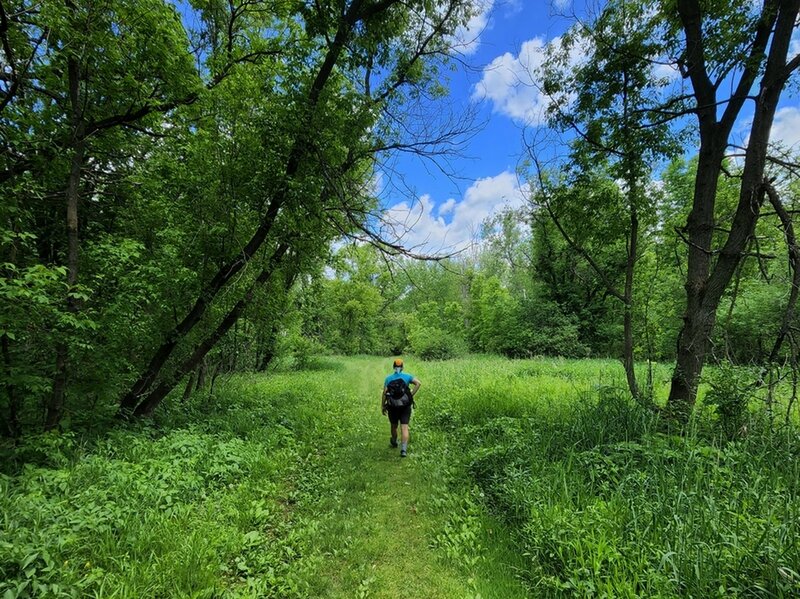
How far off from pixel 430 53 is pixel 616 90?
3.41m

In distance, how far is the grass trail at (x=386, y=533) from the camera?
9.81 ft

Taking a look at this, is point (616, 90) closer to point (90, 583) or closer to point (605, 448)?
point (605, 448)

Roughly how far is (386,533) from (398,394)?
2592 millimetres

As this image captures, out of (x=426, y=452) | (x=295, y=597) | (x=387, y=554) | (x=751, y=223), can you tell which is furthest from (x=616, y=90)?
(x=295, y=597)

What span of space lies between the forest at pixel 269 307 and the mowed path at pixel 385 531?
37mm

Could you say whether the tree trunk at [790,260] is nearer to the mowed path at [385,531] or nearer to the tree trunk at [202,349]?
the mowed path at [385,531]

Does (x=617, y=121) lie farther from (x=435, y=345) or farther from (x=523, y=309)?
(x=435, y=345)

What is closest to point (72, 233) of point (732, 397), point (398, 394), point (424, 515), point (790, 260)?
point (398, 394)

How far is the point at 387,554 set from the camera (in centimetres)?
346

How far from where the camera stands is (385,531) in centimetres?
387

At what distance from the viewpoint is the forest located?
9.61ft

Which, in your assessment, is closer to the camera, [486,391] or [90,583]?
[90,583]

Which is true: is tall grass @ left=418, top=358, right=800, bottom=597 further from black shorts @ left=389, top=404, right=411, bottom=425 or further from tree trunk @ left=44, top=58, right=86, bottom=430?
tree trunk @ left=44, top=58, right=86, bottom=430

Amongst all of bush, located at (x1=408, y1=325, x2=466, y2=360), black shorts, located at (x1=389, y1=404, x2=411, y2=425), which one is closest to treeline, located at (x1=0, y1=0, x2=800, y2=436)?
black shorts, located at (x1=389, y1=404, x2=411, y2=425)
